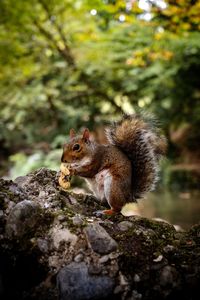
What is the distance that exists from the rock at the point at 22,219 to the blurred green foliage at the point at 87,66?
3.56 metres

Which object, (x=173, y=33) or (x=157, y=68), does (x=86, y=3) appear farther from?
(x=157, y=68)

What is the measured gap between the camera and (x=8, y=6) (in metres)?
7.39

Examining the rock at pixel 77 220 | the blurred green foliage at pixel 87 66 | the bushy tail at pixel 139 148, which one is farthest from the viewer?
the blurred green foliage at pixel 87 66

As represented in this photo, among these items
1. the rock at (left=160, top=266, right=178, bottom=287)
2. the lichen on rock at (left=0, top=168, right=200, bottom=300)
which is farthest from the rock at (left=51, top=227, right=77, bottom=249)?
the rock at (left=160, top=266, right=178, bottom=287)

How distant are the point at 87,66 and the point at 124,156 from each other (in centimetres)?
742

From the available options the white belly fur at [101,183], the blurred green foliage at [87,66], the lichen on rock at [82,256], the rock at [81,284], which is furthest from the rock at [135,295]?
the blurred green foliage at [87,66]

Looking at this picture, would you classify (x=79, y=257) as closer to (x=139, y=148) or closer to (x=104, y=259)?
(x=104, y=259)

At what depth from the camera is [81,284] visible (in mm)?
1765

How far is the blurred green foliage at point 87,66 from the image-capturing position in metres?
5.91

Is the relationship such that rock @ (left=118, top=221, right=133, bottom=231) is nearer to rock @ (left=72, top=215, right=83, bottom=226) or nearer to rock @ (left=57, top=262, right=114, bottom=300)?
rock @ (left=72, top=215, right=83, bottom=226)

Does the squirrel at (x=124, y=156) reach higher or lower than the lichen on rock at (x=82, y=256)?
higher

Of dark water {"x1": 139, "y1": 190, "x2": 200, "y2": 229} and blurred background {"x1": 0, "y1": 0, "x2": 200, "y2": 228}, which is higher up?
blurred background {"x1": 0, "y1": 0, "x2": 200, "y2": 228}

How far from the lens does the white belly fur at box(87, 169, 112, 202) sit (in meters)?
2.52

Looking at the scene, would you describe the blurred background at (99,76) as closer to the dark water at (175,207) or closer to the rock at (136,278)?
the dark water at (175,207)
